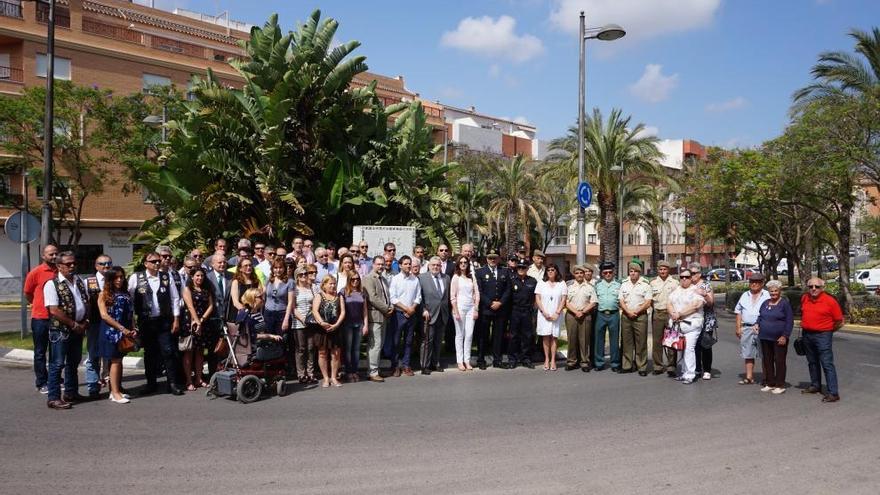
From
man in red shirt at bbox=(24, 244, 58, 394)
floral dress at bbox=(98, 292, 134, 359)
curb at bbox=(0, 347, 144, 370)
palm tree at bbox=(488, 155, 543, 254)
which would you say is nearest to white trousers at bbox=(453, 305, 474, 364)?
floral dress at bbox=(98, 292, 134, 359)

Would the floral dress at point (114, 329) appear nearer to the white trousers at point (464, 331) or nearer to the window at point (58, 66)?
the white trousers at point (464, 331)

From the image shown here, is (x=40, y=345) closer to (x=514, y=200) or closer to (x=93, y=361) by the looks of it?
(x=93, y=361)

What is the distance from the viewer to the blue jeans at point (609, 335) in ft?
36.2

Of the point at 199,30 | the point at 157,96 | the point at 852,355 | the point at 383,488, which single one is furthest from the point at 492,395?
the point at 199,30

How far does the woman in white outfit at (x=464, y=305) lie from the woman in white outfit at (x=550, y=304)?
109 centimetres

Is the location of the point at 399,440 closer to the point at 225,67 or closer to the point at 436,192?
the point at 436,192

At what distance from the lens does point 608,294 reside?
11047mm

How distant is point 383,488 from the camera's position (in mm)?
5492

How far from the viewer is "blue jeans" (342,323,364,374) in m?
10.0

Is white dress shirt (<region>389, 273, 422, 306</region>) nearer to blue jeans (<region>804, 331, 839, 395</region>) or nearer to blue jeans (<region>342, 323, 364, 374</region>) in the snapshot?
blue jeans (<region>342, 323, 364, 374</region>)

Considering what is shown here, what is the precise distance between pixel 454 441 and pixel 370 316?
376 cm

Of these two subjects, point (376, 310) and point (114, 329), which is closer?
point (114, 329)

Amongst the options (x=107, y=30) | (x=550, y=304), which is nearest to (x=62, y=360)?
(x=550, y=304)

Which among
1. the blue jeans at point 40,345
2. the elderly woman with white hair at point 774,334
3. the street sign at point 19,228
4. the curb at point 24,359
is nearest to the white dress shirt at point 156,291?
the blue jeans at point 40,345
